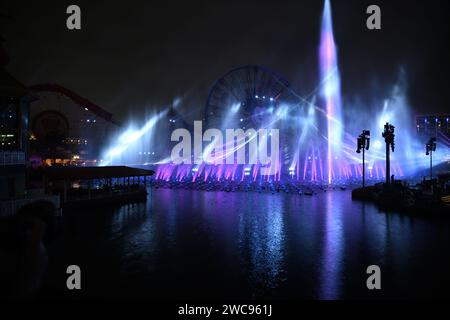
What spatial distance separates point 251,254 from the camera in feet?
53.1

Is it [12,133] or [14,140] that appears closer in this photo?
[12,133]

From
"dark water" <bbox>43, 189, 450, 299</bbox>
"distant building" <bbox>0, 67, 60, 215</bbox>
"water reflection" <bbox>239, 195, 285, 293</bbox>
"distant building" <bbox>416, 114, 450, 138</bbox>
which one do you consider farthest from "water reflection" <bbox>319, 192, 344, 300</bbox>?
"distant building" <bbox>416, 114, 450, 138</bbox>

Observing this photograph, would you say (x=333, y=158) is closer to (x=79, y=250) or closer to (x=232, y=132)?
(x=232, y=132)

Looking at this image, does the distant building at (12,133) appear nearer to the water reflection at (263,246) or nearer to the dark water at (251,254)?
the dark water at (251,254)

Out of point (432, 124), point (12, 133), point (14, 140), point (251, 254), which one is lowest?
point (251, 254)

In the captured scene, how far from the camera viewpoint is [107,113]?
98.3 metres

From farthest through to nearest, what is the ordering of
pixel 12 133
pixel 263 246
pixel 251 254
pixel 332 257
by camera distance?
pixel 12 133 → pixel 263 246 → pixel 251 254 → pixel 332 257

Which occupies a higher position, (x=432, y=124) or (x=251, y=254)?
(x=432, y=124)

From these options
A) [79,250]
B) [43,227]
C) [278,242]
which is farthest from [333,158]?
[43,227]

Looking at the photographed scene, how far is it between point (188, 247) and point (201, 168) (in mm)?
60794

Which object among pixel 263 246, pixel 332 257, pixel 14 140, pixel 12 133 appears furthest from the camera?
pixel 14 140

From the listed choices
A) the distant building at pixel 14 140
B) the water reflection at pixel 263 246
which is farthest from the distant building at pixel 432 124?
the distant building at pixel 14 140

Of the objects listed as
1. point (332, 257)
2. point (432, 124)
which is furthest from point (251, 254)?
point (432, 124)

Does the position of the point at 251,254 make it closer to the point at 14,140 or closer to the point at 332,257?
the point at 332,257
